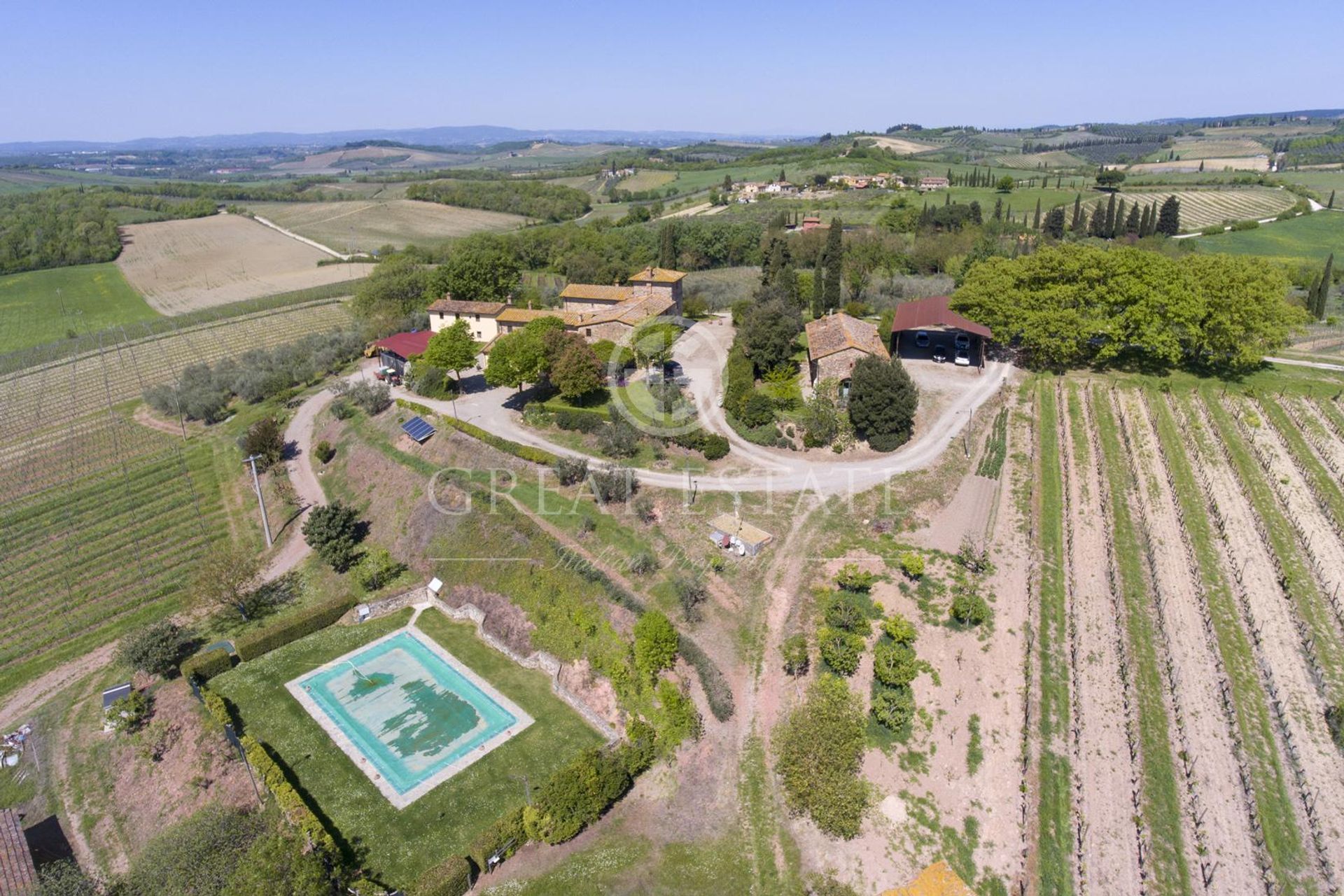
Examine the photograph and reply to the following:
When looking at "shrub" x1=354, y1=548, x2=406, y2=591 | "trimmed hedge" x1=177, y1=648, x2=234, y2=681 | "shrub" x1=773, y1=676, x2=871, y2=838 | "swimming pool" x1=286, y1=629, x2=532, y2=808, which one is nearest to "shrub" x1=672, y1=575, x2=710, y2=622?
"shrub" x1=773, y1=676, x2=871, y2=838

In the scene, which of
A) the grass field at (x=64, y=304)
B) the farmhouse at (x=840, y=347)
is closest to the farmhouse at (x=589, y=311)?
the farmhouse at (x=840, y=347)

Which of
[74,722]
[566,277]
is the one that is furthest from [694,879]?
[566,277]

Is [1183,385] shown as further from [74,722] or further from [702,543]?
[74,722]

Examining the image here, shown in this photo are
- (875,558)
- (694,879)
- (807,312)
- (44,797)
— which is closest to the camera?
(694,879)

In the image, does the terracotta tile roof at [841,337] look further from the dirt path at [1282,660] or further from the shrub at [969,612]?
the shrub at [969,612]

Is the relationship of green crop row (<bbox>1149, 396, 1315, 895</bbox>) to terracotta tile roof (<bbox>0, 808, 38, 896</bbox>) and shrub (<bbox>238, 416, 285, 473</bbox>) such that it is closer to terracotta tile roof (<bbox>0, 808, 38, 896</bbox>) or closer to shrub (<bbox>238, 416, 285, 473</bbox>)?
terracotta tile roof (<bbox>0, 808, 38, 896</bbox>)

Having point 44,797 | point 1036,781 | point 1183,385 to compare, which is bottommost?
point 44,797
